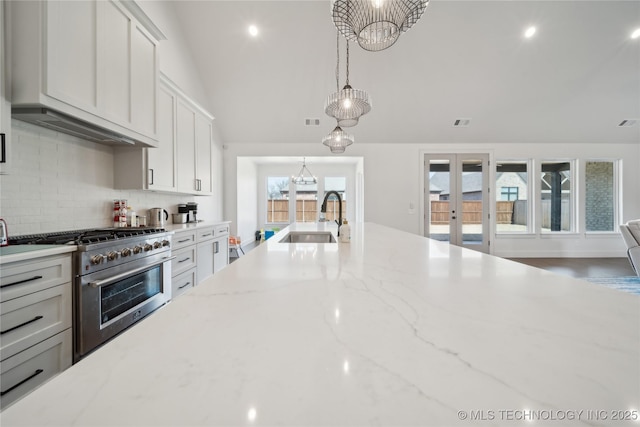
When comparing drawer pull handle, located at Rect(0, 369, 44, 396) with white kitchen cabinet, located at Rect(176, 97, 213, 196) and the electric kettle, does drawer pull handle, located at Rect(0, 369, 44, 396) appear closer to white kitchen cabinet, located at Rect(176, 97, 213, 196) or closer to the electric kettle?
the electric kettle

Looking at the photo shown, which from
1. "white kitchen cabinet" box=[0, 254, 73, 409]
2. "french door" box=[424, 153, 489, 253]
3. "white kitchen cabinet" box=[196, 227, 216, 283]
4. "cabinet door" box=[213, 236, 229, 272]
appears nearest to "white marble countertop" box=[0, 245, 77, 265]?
"white kitchen cabinet" box=[0, 254, 73, 409]

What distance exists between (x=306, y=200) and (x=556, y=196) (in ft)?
19.5

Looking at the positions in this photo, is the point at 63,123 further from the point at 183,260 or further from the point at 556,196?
the point at 556,196

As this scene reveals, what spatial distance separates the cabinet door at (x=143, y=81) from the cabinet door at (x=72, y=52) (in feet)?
1.26

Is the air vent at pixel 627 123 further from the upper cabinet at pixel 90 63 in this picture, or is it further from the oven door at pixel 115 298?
the oven door at pixel 115 298

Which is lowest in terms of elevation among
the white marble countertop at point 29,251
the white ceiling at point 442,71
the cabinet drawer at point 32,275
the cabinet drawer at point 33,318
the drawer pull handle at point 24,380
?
the drawer pull handle at point 24,380

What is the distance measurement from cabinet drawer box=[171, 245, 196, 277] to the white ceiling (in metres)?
2.97

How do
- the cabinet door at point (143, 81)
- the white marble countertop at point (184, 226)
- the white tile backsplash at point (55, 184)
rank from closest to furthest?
1. the white tile backsplash at point (55, 184)
2. the cabinet door at point (143, 81)
3. the white marble countertop at point (184, 226)

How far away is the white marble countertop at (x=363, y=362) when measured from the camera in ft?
0.97

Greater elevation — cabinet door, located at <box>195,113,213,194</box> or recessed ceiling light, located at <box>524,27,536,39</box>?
recessed ceiling light, located at <box>524,27,536,39</box>

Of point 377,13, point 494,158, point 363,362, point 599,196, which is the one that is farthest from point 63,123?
point 599,196

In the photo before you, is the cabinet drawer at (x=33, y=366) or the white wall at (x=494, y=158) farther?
the white wall at (x=494, y=158)

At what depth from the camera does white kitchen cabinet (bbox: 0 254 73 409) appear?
1197 millimetres

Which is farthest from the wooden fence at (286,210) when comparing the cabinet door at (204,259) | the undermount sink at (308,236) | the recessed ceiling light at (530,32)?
the undermount sink at (308,236)
